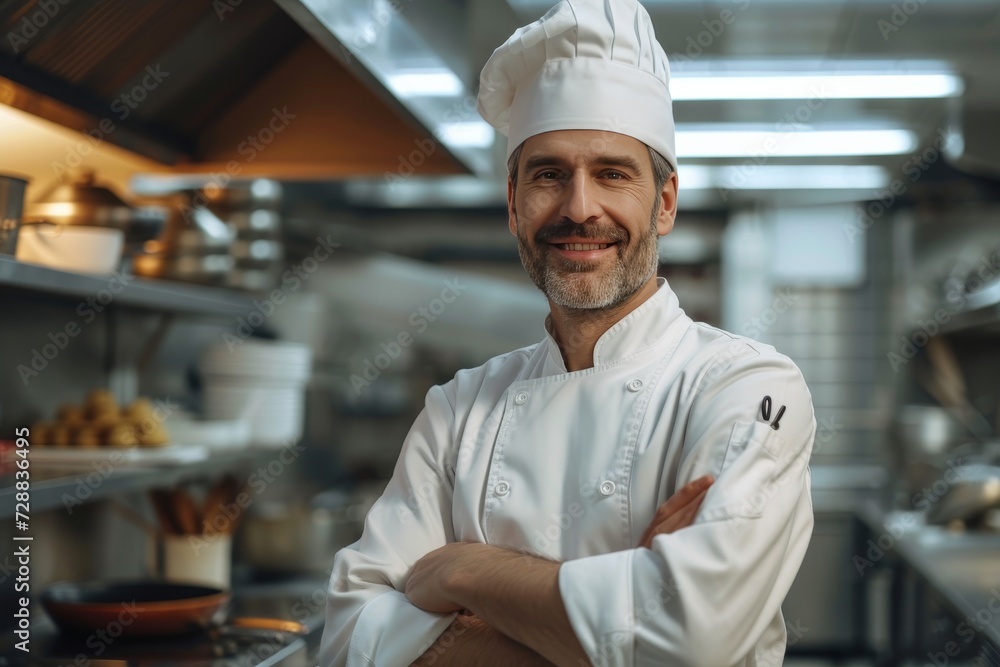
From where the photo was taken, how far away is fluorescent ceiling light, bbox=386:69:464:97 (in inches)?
77.7


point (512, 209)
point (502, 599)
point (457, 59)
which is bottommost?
point (502, 599)

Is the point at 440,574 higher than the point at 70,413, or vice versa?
the point at 70,413

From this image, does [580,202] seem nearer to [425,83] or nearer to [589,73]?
[589,73]

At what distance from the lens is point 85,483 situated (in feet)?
5.32

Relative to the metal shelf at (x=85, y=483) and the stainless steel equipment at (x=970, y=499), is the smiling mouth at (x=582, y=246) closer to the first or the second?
the metal shelf at (x=85, y=483)

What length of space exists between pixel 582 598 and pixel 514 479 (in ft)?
0.76

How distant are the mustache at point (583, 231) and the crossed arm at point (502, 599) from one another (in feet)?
1.02

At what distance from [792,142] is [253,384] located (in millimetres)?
2428

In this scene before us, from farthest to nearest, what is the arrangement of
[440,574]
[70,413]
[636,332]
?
[70,413] → [636,332] → [440,574]

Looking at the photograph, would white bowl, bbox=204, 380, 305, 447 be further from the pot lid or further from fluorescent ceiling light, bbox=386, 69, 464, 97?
fluorescent ceiling light, bbox=386, 69, 464, 97

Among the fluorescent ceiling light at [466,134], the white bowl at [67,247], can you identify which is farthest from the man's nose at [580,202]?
the fluorescent ceiling light at [466,134]

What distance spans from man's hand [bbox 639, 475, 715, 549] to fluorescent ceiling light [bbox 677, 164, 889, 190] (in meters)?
3.45

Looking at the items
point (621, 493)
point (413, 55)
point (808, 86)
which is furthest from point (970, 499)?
point (621, 493)

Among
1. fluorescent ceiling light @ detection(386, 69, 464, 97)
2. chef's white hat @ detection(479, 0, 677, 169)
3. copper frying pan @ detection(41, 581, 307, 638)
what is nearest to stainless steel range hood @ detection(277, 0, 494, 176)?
fluorescent ceiling light @ detection(386, 69, 464, 97)
